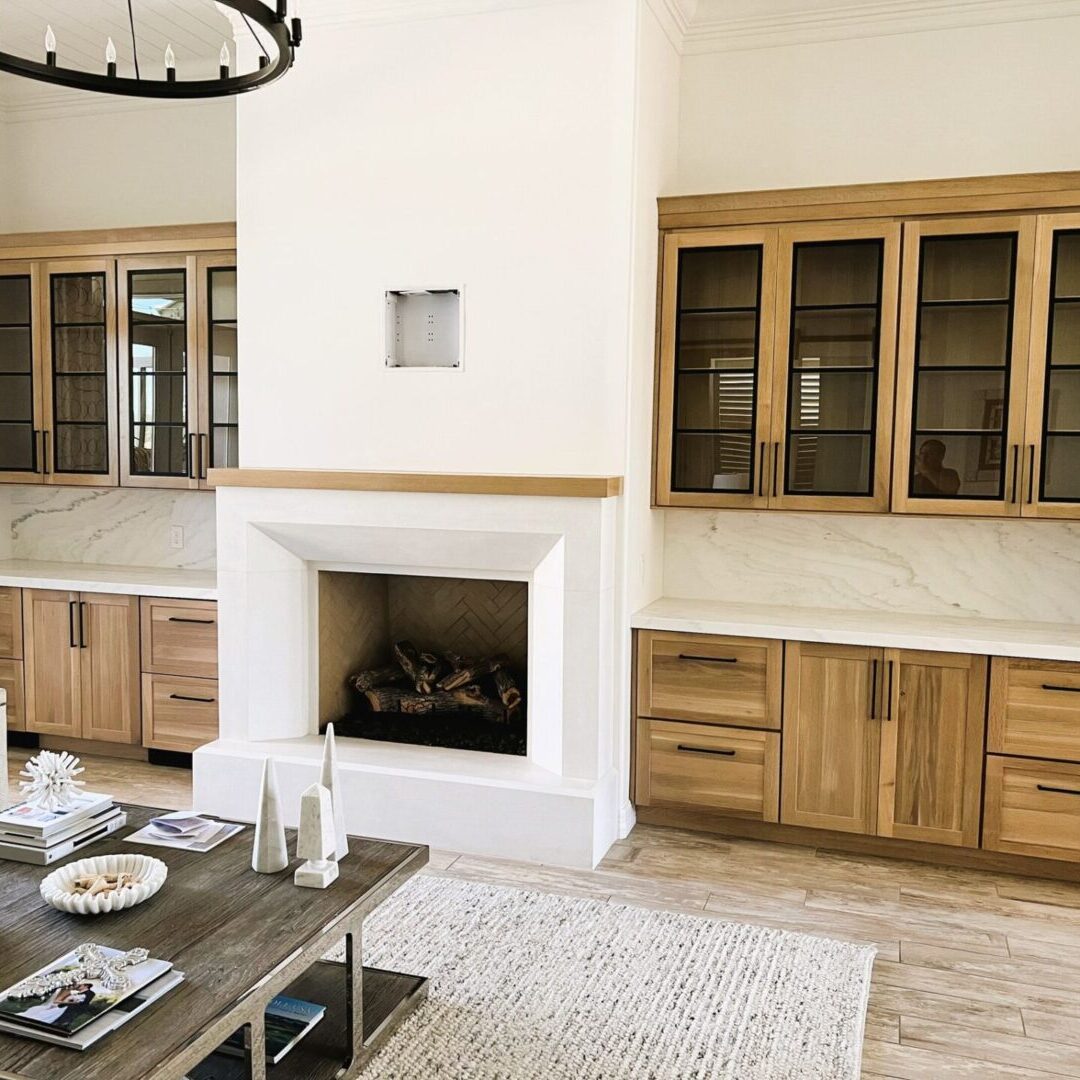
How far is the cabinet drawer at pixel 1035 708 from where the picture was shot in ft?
11.0

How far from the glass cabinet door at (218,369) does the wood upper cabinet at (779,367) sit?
6.14 ft

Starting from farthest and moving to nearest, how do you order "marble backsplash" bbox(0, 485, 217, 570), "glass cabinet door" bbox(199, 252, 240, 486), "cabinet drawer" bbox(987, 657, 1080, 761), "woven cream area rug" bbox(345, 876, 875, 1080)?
1. "marble backsplash" bbox(0, 485, 217, 570)
2. "glass cabinet door" bbox(199, 252, 240, 486)
3. "cabinet drawer" bbox(987, 657, 1080, 761)
4. "woven cream area rug" bbox(345, 876, 875, 1080)

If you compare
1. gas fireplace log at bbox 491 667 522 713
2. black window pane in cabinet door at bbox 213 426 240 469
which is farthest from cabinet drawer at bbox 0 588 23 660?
gas fireplace log at bbox 491 667 522 713

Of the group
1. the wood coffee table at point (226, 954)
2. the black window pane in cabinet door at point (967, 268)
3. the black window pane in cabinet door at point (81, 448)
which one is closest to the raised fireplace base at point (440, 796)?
the wood coffee table at point (226, 954)

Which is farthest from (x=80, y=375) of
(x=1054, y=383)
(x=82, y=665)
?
(x=1054, y=383)

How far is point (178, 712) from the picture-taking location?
441cm

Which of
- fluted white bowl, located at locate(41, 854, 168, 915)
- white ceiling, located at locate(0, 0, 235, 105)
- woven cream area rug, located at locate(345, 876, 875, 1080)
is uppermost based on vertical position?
white ceiling, located at locate(0, 0, 235, 105)

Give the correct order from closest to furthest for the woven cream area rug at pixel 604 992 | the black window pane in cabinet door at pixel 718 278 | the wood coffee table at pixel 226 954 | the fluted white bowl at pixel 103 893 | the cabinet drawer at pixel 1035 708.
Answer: the wood coffee table at pixel 226 954 → the fluted white bowl at pixel 103 893 → the woven cream area rug at pixel 604 992 → the cabinet drawer at pixel 1035 708 → the black window pane in cabinet door at pixel 718 278

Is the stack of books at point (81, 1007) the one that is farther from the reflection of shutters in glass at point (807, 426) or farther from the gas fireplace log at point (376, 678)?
the reflection of shutters in glass at point (807, 426)

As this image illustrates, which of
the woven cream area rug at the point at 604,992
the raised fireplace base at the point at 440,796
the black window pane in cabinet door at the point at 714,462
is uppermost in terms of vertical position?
the black window pane in cabinet door at the point at 714,462

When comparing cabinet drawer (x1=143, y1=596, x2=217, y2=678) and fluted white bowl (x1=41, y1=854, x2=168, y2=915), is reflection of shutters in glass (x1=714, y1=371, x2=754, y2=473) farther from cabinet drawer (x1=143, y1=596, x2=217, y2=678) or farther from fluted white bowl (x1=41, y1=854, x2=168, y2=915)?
fluted white bowl (x1=41, y1=854, x2=168, y2=915)

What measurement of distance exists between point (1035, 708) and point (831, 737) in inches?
26.1

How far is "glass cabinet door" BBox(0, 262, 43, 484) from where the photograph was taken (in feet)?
15.4

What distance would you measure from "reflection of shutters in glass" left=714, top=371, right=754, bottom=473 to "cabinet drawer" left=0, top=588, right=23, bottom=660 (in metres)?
3.14
